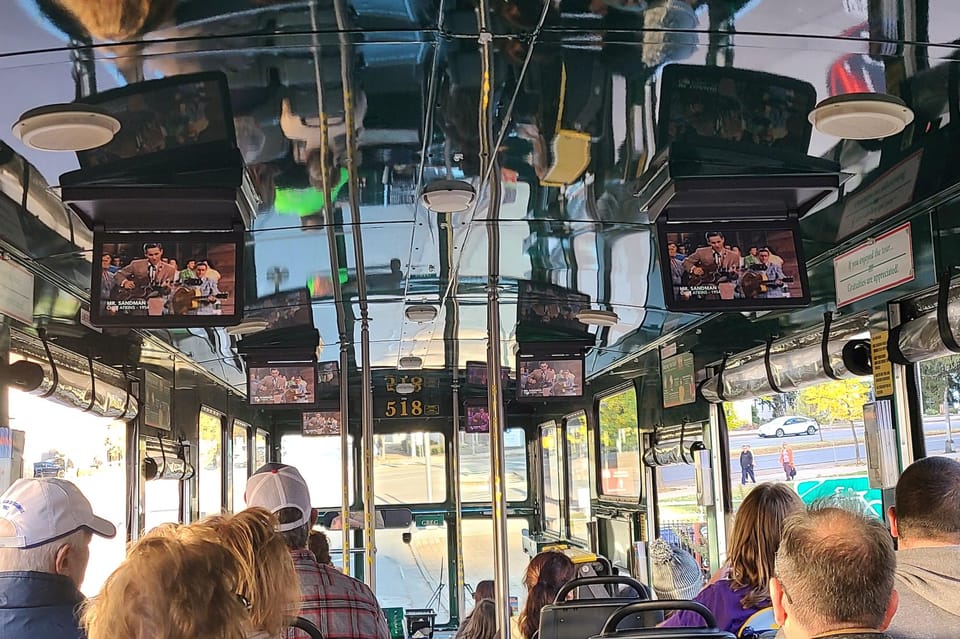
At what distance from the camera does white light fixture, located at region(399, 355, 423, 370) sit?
36.2ft

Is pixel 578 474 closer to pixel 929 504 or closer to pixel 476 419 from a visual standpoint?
pixel 476 419

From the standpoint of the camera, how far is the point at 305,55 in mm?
3189

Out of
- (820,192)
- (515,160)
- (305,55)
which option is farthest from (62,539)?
(820,192)

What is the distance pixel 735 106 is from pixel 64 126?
7.71ft

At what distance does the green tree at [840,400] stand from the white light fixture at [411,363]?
544 centimetres

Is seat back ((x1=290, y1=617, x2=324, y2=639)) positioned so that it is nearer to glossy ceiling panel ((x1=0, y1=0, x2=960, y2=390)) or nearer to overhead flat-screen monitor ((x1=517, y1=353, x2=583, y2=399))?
glossy ceiling panel ((x1=0, y1=0, x2=960, y2=390))

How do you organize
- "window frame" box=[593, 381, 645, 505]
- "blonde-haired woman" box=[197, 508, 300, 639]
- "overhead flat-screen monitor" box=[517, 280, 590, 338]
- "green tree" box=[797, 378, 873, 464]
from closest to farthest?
"blonde-haired woman" box=[197, 508, 300, 639], "green tree" box=[797, 378, 873, 464], "overhead flat-screen monitor" box=[517, 280, 590, 338], "window frame" box=[593, 381, 645, 505]

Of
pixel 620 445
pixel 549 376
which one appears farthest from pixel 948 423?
pixel 620 445

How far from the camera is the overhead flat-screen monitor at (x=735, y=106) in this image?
3445 millimetres

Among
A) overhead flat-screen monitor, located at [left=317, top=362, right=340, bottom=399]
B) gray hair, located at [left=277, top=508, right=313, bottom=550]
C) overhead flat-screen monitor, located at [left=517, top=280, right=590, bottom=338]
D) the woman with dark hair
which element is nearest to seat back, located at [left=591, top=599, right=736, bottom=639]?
gray hair, located at [left=277, top=508, right=313, bottom=550]

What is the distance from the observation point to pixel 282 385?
8242 millimetres

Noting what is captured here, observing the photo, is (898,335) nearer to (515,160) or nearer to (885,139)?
(885,139)

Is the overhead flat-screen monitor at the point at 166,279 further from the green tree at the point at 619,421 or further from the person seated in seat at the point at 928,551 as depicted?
the green tree at the point at 619,421

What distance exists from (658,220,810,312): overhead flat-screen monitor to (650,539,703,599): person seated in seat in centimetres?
333
